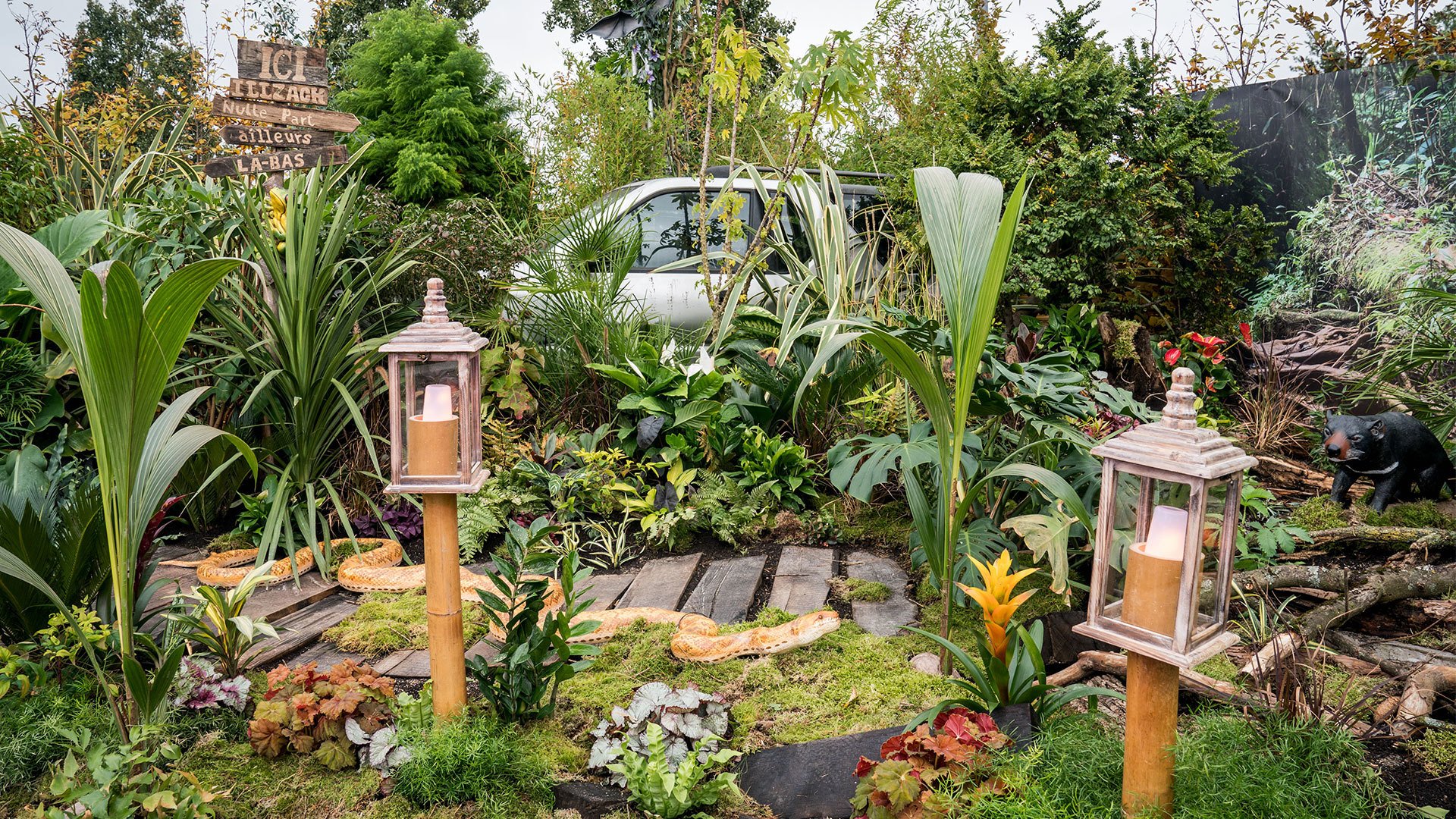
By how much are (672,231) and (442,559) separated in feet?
Result: 12.1

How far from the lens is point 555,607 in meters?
2.92

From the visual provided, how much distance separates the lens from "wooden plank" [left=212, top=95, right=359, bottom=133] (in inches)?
166

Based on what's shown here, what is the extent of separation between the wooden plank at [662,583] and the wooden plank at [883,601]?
1.94 ft

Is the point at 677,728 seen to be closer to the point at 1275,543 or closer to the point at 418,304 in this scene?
the point at 1275,543

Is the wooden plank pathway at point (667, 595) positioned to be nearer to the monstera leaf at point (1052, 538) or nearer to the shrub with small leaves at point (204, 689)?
the shrub with small leaves at point (204, 689)

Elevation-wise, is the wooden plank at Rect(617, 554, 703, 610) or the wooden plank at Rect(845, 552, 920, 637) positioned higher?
the wooden plank at Rect(845, 552, 920, 637)

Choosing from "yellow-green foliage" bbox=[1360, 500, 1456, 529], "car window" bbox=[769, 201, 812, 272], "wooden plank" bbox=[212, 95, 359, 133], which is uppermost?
"wooden plank" bbox=[212, 95, 359, 133]

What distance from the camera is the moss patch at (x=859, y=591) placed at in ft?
9.78

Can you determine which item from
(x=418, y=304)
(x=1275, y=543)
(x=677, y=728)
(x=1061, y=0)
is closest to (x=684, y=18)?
(x=1061, y=0)

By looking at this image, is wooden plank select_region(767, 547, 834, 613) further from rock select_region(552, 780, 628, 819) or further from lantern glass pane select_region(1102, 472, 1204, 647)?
lantern glass pane select_region(1102, 472, 1204, 647)

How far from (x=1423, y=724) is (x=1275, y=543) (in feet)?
3.22

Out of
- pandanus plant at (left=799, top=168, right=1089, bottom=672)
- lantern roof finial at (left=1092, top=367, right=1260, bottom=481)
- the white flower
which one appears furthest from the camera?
the white flower

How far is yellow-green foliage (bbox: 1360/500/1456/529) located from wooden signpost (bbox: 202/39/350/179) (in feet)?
15.1

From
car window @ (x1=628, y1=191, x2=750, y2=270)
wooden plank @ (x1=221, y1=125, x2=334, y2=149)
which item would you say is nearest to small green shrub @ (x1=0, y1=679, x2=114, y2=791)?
wooden plank @ (x1=221, y1=125, x2=334, y2=149)
